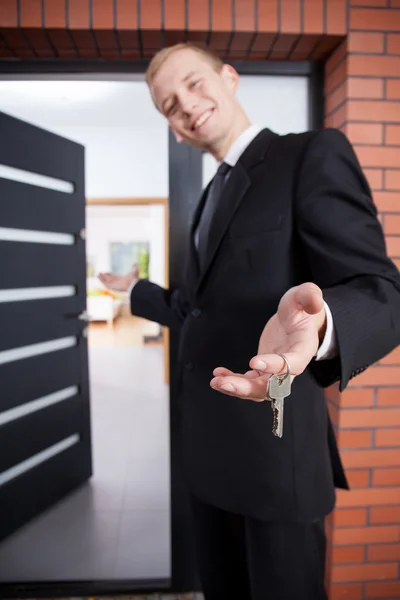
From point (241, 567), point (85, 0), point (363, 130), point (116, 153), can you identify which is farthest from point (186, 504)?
point (116, 153)

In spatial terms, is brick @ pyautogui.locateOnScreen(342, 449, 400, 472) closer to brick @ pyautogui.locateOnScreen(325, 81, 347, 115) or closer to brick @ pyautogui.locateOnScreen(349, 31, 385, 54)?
brick @ pyautogui.locateOnScreen(325, 81, 347, 115)

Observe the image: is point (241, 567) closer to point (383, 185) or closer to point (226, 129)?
point (226, 129)

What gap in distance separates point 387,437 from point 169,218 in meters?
1.24

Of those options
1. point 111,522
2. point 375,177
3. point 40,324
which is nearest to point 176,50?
point 375,177

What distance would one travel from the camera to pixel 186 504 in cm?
179

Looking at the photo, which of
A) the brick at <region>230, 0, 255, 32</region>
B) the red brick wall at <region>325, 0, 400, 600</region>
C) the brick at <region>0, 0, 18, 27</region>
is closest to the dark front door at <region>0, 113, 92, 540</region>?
the brick at <region>0, 0, 18, 27</region>

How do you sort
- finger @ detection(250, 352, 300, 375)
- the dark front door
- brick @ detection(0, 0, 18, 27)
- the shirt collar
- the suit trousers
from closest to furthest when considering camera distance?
finger @ detection(250, 352, 300, 375) < the suit trousers < the shirt collar < brick @ detection(0, 0, 18, 27) < the dark front door

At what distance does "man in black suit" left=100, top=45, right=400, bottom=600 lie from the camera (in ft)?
2.53

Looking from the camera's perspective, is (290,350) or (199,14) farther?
(199,14)

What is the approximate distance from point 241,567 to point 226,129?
1208 mm

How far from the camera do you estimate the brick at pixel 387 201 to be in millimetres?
1524

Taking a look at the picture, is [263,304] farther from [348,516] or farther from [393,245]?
[348,516]

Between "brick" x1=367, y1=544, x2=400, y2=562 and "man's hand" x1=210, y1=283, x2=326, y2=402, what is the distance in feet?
5.02

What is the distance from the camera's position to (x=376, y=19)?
1.46 m
